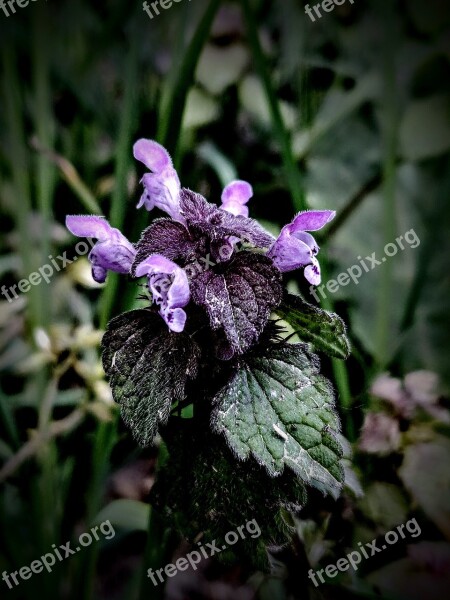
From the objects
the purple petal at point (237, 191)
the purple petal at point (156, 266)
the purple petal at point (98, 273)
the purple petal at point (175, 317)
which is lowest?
the purple petal at point (175, 317)

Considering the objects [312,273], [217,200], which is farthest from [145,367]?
[217,200]

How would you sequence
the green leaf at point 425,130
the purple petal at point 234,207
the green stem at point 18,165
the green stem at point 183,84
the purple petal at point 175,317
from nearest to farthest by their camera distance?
the purple petal at point 175,317
the purple petal at point 234,207
the green stem at point 183,84
the green stem at point 18,165
the green leaf at point 425,130

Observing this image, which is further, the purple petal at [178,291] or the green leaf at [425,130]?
the green leaf at [425,130]

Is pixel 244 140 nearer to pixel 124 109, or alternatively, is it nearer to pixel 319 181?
pixel 319 181

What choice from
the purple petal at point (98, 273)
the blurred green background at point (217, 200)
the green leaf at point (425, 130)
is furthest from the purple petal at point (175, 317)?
the green leaf at point (425, 130)

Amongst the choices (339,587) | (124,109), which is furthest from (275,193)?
(339,587)

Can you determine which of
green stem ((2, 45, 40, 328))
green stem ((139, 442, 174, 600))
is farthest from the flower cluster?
green stem ((2, 45, 40, 328))

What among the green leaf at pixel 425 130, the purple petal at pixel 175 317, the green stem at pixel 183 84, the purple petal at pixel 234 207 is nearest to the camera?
the purple petal at pixel 175 317

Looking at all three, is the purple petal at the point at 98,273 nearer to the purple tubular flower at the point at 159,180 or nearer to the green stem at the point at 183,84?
the purple tubular flower at the point at 159,180

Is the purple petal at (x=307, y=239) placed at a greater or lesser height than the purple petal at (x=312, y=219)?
lesser
